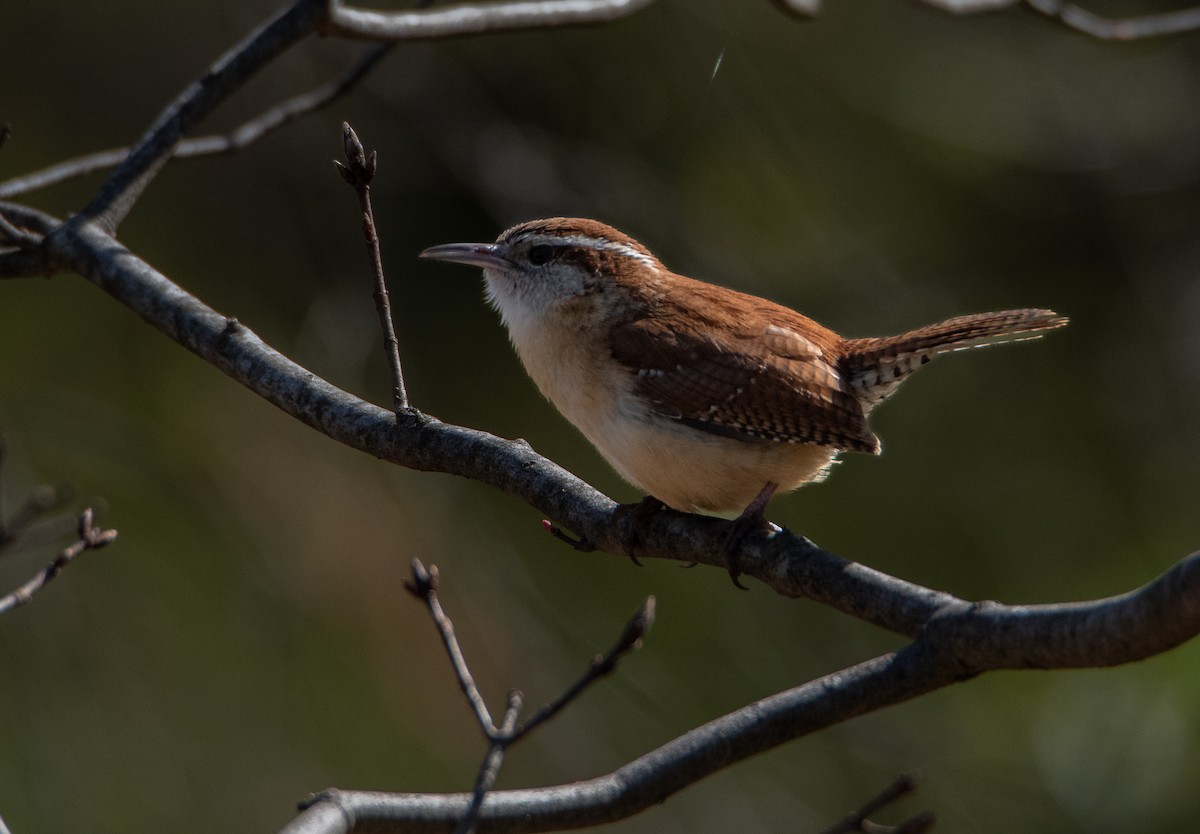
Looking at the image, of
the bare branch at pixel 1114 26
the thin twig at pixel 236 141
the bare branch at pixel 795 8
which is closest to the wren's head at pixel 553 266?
the thin twig at pixel 236 141

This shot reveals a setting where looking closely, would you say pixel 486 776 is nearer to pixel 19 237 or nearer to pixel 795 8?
pixel 19 237

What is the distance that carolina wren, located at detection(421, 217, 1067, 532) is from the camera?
9.84ft

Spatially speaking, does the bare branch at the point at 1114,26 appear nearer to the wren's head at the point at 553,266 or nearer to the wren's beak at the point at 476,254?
the wren's head at the point at 553,266

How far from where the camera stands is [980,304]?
16.7 feet

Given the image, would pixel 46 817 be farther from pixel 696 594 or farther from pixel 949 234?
pixel 949 234

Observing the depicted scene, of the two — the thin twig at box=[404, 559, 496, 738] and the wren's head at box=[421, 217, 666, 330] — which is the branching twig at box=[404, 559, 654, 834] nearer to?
the thin twig at box=[404, 559, 496, 738]

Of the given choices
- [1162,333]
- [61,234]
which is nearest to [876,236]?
[1162,333]

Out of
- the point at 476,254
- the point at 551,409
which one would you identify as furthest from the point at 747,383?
the point at 551,409

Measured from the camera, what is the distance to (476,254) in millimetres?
3492

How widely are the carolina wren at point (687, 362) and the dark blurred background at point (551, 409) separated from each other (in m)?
1.32

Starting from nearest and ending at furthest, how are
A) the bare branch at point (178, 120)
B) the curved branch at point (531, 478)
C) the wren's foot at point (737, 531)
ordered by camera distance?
the curved branch at point (531, 478), the wren's foot at point (737, 531), the bare branch at point (178, 120)

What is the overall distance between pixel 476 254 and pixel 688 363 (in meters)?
0.74

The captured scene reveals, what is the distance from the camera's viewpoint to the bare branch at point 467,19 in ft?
9.25

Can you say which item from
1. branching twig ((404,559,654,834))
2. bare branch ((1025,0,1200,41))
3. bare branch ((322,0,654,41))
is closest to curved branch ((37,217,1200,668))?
branching twig ((404,559,654,834))
